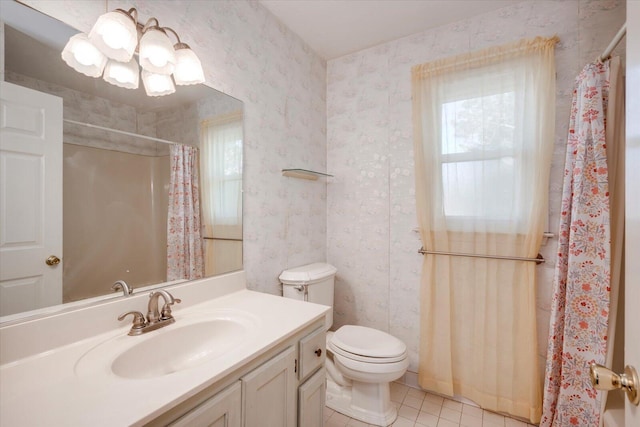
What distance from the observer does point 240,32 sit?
1.55 metres

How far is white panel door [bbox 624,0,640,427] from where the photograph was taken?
51cm

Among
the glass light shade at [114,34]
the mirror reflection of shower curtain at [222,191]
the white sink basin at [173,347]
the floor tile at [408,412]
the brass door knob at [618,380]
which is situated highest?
the glass light shade at [114,34]

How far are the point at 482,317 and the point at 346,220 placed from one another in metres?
1.13

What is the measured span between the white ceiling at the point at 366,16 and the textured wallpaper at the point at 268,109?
11 cm

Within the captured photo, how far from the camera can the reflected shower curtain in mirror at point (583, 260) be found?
1309mm

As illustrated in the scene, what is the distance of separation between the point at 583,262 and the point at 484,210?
0.53 m

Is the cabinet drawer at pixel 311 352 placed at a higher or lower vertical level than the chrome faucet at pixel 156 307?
lower

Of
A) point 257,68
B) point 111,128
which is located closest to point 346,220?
point 257,68

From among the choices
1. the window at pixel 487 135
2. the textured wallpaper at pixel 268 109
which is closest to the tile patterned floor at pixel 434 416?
the textured wallpaper at pixel 268 109

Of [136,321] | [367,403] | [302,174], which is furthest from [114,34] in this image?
[367,403]

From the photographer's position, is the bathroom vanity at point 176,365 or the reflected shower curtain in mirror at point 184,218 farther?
the reflected shower curtain in mirror at point 184,218

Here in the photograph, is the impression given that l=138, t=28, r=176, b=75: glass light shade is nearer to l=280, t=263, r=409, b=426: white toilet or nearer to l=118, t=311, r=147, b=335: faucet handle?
l=118, t=311, r=147, b=335: faucet handle

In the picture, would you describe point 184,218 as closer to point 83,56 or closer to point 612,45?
point 83,56

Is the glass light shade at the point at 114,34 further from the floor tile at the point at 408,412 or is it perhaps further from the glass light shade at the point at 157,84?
the floor tile at the point at 408,412
